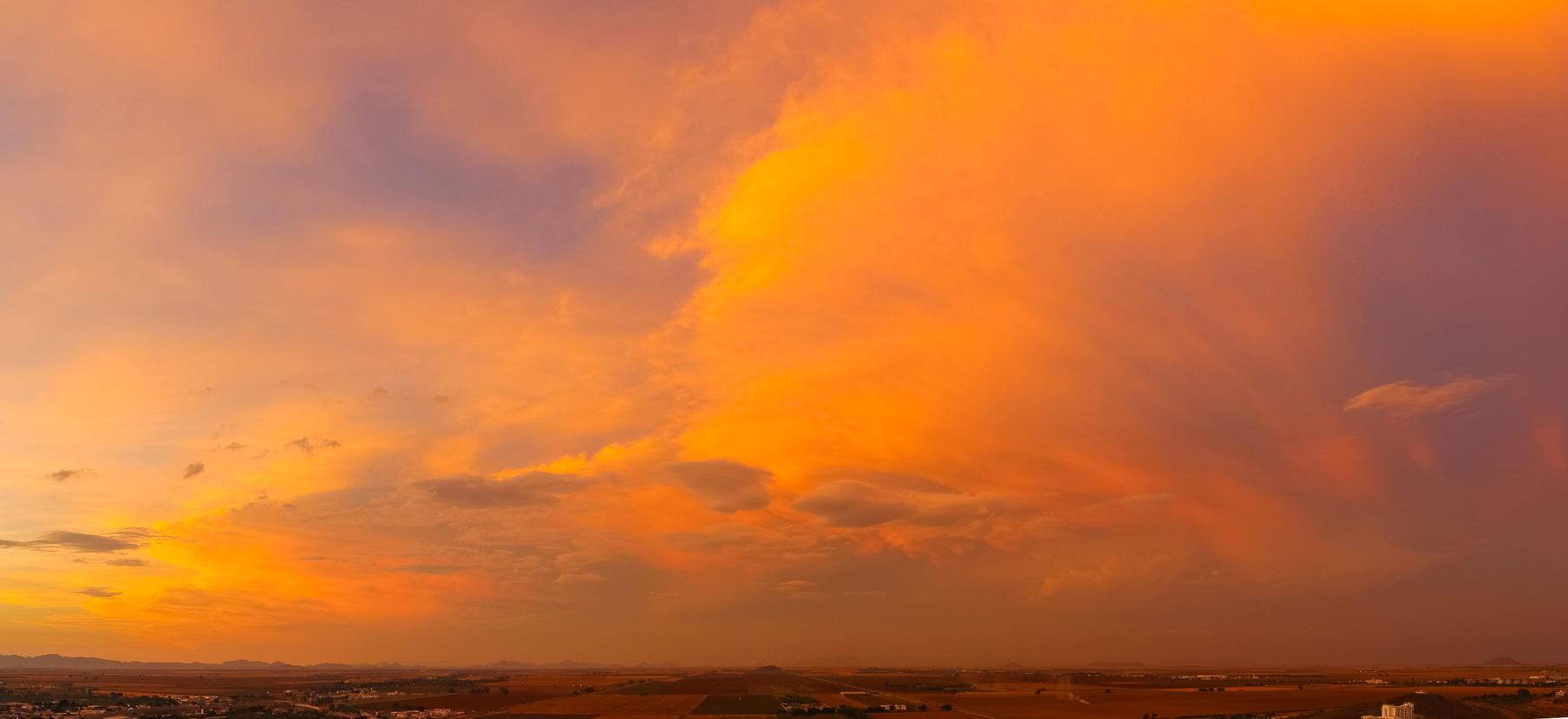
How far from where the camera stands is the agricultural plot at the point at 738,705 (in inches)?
5256

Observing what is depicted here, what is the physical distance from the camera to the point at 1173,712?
4978 inches

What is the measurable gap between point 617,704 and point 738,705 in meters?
22.5

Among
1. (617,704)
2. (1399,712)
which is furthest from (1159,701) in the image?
(617,704)

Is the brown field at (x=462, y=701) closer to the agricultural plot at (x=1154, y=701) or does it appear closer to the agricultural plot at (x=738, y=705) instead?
the agricultural plot at (x=738, y=705)

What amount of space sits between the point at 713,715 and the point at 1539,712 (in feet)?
338

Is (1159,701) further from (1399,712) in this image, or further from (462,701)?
(462,701)

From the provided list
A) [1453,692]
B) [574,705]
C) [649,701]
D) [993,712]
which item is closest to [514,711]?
[574,705]

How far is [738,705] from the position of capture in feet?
486

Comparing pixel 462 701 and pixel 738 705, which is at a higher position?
pixel 738 705

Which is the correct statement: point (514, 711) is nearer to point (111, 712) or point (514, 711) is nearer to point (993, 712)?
point (111, 712)

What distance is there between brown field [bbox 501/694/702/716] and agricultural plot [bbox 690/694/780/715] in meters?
2.67

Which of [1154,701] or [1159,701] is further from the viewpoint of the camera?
[1154,701]

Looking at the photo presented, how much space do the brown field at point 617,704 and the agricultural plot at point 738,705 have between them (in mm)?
2672

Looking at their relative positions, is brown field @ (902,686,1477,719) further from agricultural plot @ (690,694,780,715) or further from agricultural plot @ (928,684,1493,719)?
agricultural plot @ (690,694,780,715)
